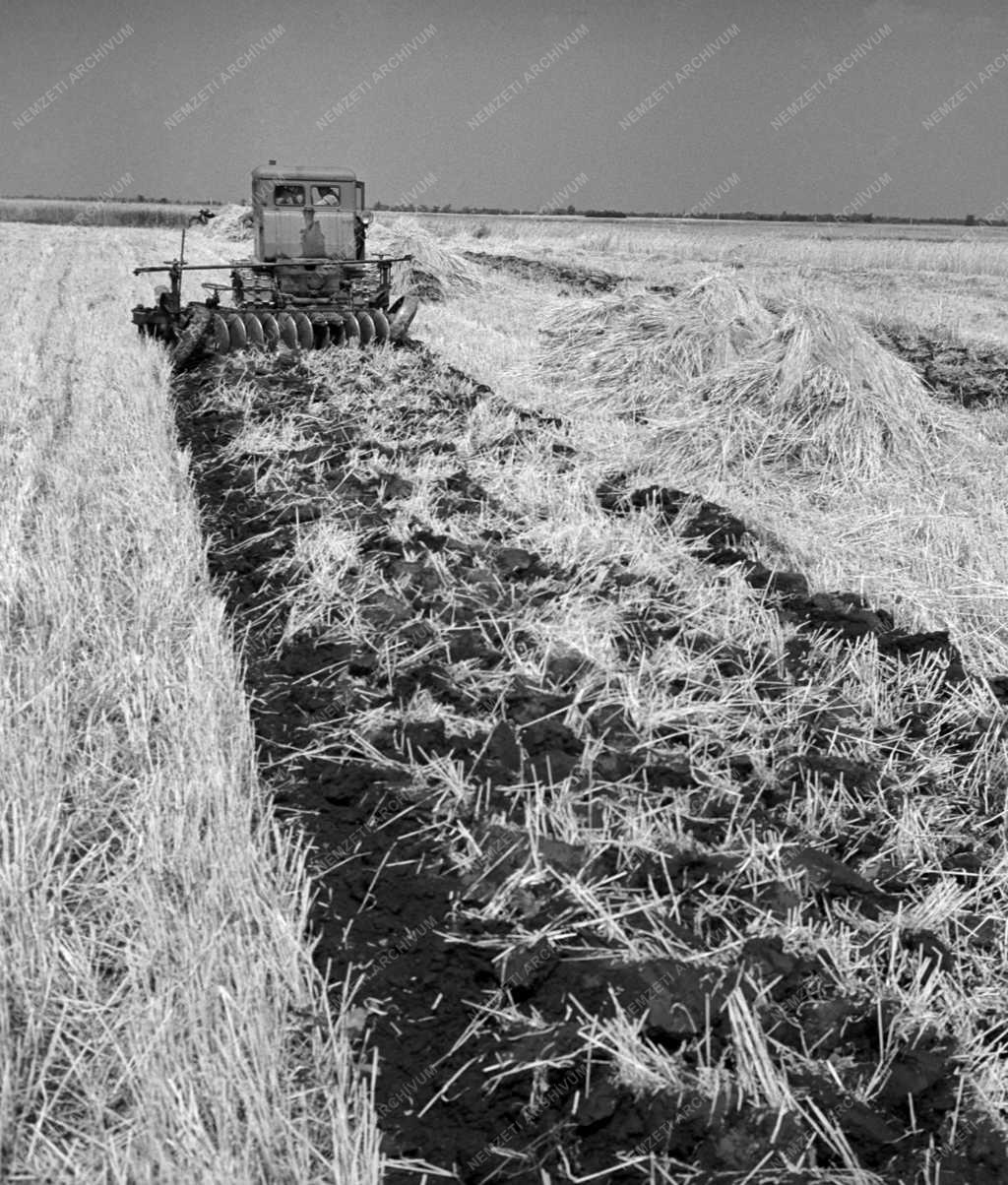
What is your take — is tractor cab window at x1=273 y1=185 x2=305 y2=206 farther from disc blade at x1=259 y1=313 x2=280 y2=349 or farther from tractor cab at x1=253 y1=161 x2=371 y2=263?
disc blade at x1=259 y1=313 x2=280 y2=349

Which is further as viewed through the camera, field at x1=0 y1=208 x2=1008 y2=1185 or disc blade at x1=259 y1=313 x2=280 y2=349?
disc blade at x1=259 y1=313 x2=280 y2=349

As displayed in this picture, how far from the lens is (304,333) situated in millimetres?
11664

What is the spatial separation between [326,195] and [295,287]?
176 cm

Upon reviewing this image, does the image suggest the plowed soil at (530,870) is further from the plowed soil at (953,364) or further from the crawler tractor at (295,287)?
the crawler tractor at (295,287)

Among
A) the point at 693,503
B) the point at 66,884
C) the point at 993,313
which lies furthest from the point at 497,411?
the point at 993,313

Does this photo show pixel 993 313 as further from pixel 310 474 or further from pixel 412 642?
pixel 412 642

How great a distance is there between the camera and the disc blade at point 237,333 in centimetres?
1116

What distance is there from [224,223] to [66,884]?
39.0 metres

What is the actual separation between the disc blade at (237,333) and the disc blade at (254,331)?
3.1 inches

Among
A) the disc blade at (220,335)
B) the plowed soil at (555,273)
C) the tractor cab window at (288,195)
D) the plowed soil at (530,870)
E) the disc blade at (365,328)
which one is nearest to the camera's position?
the plowed soil at (530,870)

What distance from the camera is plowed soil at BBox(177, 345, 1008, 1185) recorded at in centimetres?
219

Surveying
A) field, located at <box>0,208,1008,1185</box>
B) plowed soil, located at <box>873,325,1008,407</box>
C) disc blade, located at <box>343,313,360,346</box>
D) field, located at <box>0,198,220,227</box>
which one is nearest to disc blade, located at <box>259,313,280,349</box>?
disc blade, located at <box>343,313,360,346</box>

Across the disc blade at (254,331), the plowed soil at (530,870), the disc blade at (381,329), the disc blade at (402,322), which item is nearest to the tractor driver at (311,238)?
the disc blade at (402,322)

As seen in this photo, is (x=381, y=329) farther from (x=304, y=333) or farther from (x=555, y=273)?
(x=555, y=273)
